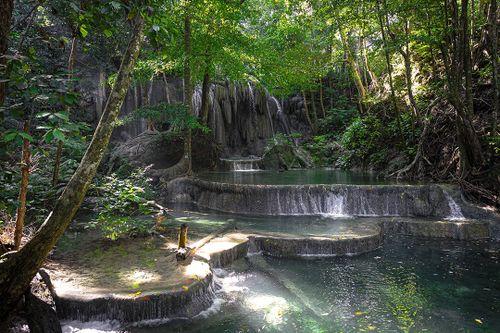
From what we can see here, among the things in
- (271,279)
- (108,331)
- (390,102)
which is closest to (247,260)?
(271,279)

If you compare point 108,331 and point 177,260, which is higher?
point 177,260

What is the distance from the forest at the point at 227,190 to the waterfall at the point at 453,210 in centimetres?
5

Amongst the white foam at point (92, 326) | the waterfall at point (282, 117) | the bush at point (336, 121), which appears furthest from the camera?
the waterfall at point (282, 117)

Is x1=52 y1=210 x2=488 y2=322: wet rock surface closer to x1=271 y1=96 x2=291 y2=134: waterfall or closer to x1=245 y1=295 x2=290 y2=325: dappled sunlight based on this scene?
x1=245 y1=295 x2=290 y2=325: dappled sunlight

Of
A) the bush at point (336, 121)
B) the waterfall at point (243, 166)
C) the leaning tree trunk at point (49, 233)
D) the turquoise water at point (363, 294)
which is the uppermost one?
the bush at point (336, 121)

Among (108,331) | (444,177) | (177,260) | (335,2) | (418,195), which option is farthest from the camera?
(335,2)

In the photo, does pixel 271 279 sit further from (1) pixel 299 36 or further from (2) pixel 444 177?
(1) pixel 299 36

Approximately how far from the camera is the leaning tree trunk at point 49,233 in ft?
11.4

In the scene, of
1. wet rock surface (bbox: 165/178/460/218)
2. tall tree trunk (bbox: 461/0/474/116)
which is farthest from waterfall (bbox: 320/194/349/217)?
tall tree trunk (bbox: 461/0/474/116)

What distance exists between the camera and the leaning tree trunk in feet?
11.4

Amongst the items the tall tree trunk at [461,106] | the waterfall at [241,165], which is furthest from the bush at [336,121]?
the tall tree trunk at [461,106]

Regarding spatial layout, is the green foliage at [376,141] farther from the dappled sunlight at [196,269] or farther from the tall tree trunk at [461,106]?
the dappled sunlight at [196,269]

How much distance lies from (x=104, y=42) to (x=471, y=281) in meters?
15.1

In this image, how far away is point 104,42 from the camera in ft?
51.0
